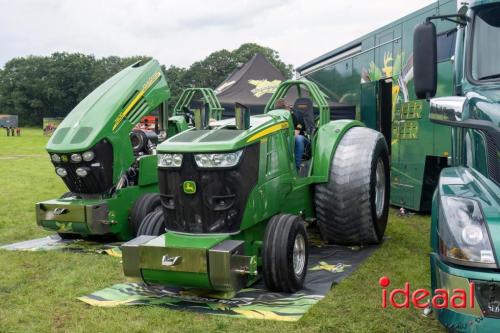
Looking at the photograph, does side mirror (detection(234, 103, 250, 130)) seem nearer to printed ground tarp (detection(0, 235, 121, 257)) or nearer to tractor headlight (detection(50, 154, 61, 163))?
printed ground tarp (detection(0, 235, 121, 257))

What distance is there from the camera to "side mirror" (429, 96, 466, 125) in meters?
3.67

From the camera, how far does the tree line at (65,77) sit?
257 feet

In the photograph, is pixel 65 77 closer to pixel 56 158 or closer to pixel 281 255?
pixel 56 158

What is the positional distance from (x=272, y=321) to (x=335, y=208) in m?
2.33

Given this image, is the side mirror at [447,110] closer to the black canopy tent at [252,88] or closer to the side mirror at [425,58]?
the side mirror at [425,58]

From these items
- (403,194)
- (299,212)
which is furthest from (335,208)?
(403,194)

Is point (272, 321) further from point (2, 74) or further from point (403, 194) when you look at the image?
point (2, 74)

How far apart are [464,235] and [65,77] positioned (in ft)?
293

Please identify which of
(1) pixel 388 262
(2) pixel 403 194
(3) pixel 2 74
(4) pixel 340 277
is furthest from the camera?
(3) pixel 2 74

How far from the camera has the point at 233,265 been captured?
4.48m

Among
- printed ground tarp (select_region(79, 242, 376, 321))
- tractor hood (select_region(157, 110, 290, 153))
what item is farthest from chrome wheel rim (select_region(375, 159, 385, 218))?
tractor hood (select_region(157, 110, 290, 153))

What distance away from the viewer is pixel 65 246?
23.3 ft

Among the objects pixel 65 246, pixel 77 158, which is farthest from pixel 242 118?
pixel 65 246

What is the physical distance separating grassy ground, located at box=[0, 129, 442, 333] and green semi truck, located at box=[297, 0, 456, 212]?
1.26 meters
